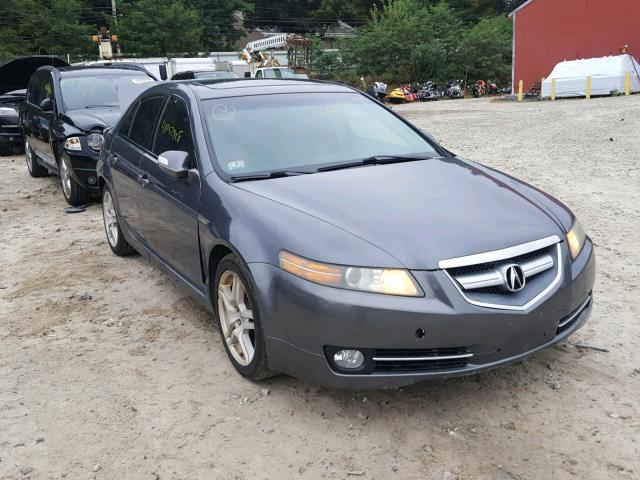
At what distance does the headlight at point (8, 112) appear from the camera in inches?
519

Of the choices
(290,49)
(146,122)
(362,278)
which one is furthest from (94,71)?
(290,49)

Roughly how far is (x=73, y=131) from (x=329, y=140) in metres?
4.88

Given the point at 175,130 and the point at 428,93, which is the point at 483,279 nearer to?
the point at 175,130

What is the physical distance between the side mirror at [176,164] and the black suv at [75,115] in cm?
413

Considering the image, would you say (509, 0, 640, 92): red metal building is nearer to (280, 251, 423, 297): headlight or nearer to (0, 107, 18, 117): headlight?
(0, 107, 18, 117): headlight

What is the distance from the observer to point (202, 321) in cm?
439

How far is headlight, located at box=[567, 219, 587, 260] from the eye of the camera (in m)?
3.25

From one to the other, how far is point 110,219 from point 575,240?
4.27 m

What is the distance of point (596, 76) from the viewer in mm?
28062

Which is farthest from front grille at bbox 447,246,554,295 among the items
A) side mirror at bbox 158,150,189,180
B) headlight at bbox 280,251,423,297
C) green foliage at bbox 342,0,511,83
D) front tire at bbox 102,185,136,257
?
A: green foliage at bbox 342,0,511,83

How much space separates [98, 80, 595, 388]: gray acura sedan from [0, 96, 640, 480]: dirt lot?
29 cm

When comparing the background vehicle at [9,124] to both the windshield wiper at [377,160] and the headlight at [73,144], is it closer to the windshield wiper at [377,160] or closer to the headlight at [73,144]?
the headlight at [73,144]

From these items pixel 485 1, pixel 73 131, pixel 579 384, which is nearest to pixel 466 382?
pixel 579 384

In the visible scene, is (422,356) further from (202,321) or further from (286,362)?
(202,321)
